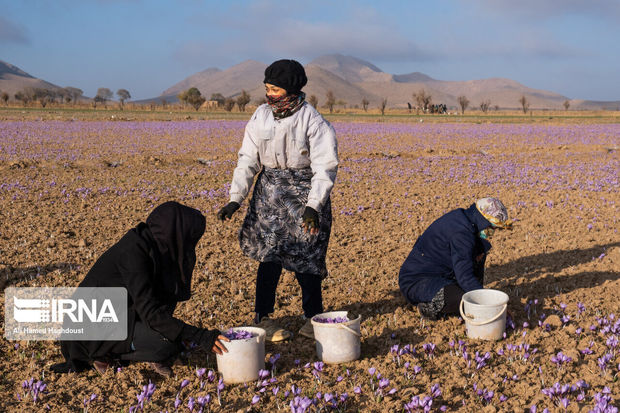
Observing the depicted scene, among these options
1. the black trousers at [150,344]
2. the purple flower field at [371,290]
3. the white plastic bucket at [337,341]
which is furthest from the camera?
the white plastic bucket at [337,341]

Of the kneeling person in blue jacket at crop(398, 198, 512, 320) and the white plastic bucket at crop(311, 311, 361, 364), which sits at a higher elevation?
the kneeling person in blue jacket at crop(398, 198, 512, 320)

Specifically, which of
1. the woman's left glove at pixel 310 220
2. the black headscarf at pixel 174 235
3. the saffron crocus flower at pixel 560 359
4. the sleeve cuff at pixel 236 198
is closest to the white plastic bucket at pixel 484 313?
the saffron crocus flower at pixel 560 359

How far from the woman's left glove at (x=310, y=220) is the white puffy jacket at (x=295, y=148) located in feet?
0.16

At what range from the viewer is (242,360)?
3.79 metres

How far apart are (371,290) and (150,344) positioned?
116 inches

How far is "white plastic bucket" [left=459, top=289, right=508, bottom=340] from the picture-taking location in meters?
4.37

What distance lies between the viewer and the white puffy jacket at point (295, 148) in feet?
13.8

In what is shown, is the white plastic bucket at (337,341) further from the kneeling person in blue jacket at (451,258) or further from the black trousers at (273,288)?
the kneeling person in blue jacket at (451,258)

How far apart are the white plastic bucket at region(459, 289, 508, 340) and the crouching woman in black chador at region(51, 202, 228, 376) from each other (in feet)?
6.99

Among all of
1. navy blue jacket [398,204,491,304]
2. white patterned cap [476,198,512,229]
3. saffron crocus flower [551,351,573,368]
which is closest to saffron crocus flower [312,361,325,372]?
navy blue jacket [398,204,491,304]

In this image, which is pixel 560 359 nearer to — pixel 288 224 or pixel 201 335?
pixel 288 224

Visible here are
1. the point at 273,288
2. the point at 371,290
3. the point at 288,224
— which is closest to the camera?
the point at 288,224

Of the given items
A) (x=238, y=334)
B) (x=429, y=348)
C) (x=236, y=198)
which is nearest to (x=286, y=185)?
(x=236, y=198)

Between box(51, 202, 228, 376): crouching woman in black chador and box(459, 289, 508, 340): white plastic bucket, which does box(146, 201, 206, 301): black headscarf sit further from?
box(459, 289, 508, 340): white plastic bucket
